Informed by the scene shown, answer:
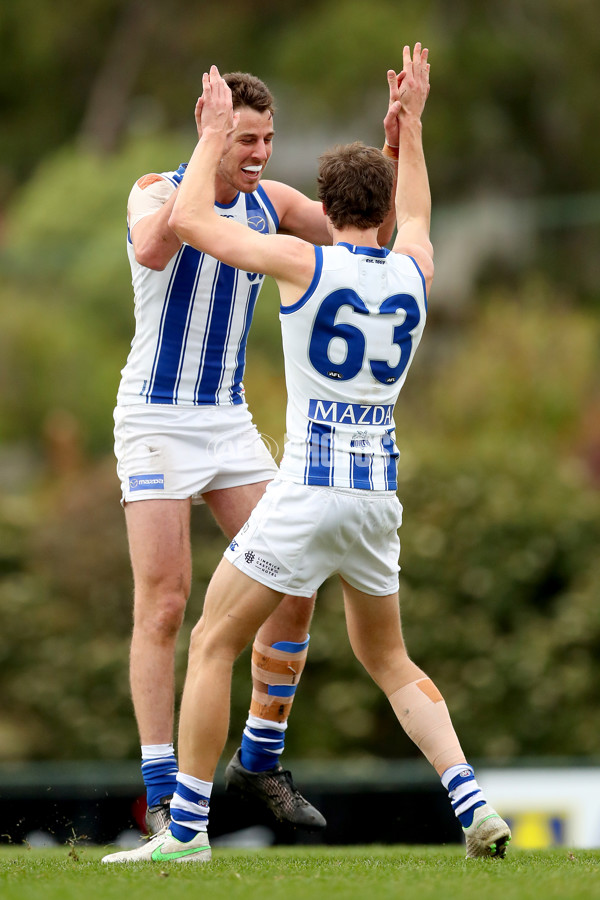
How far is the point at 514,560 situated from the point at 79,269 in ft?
36.7

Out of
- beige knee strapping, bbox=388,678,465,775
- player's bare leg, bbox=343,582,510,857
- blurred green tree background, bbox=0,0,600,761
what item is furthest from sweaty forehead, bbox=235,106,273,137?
blurred green tree background, bbox=0,0,600,761

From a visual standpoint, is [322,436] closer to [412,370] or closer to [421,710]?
[421,710]

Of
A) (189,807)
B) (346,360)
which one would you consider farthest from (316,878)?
(346,360)

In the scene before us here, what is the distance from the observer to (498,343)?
65.0ft

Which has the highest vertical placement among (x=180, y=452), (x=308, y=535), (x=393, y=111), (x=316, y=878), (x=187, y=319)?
(x=393, y=111)

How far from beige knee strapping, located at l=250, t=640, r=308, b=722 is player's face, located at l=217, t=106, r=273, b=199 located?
6.41 ft

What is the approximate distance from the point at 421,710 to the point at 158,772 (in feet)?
3.80

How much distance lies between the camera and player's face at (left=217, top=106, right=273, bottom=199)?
18.1 feet

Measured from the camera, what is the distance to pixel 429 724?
17.1 ft

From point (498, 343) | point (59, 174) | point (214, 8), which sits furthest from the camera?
point (214, 8)

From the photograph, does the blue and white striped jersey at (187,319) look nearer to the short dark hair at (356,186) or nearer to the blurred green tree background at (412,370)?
the short dark hair at (356,186)

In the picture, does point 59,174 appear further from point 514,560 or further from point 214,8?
point 514,560

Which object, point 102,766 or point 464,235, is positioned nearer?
point 102,766

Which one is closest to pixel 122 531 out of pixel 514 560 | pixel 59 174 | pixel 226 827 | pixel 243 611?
pixel 514 560
